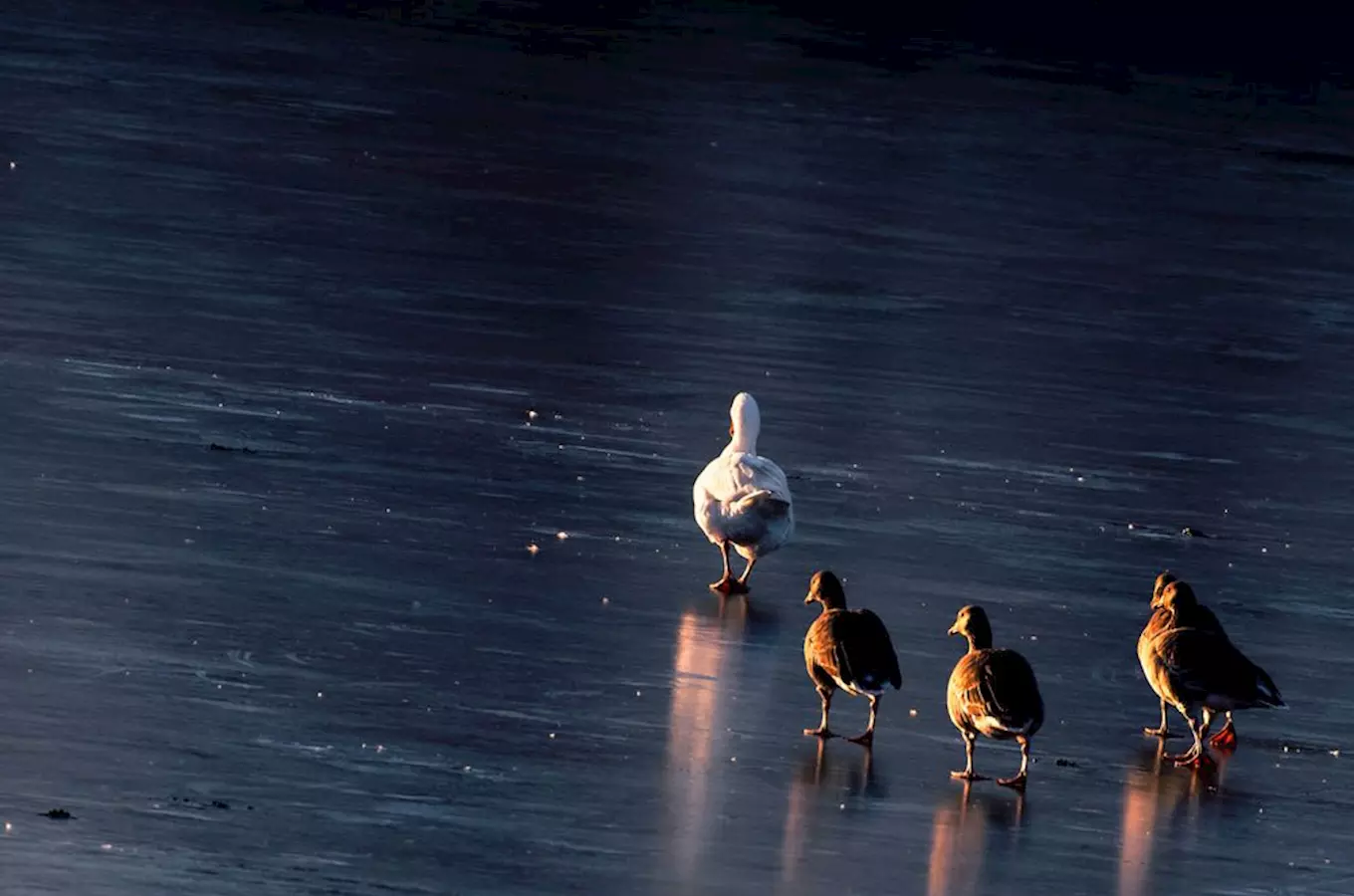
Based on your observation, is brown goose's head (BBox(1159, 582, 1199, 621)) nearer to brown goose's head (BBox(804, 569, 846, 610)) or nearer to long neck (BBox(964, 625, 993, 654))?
long neck (BBox(964, 625, 993, 654))

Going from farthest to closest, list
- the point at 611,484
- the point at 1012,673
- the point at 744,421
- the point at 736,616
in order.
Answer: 1. the point at 611,484
2. the point at 744,421
3. the point at 736,616
4. the point at 1012,673

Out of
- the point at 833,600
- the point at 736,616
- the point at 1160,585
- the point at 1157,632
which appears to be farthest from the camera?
the point at 736,616

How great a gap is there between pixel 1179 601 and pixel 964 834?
2456 mm

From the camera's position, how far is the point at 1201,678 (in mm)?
12586

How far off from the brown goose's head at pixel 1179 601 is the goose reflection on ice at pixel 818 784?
5.47ft

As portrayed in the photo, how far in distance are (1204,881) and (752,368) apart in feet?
33.7

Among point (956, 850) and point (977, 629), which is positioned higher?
point (977, 629)

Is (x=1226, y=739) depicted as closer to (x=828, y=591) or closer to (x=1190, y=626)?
(x=1190, y=626)

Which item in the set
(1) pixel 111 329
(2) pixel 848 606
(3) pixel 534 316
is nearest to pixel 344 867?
(2) pixel 848 606

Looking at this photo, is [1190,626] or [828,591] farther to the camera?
[828,591]

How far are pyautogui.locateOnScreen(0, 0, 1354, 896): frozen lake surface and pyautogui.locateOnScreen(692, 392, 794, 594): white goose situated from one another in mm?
236

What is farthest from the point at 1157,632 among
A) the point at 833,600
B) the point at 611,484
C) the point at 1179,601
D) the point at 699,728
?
the point at 611,484

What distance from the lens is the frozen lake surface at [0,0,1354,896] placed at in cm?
1105

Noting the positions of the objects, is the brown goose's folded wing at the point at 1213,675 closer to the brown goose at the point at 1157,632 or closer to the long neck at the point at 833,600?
the brown goose at the point at 1157,632
